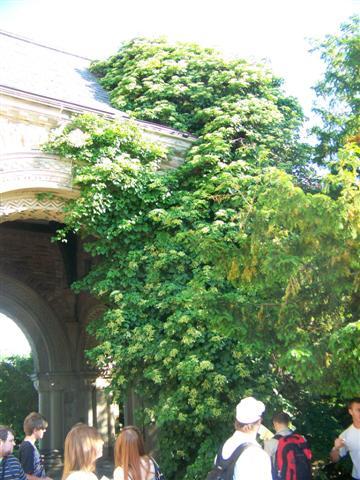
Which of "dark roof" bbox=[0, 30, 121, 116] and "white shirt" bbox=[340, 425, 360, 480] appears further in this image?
"dark roof" bbox=[0, 30, 121, 116]

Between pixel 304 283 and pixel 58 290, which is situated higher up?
pixel 58 290

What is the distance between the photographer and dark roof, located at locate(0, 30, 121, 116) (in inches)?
344

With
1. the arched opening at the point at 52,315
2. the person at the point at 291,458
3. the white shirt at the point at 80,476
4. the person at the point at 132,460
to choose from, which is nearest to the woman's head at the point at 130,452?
the person at the point at 132,460

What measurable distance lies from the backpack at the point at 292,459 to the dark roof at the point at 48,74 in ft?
17.4

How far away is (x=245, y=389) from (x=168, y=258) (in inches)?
77.0

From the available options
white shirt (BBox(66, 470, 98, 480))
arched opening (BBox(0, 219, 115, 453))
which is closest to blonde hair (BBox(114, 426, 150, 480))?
white shirt (BBox(66, 470, 98, 480))

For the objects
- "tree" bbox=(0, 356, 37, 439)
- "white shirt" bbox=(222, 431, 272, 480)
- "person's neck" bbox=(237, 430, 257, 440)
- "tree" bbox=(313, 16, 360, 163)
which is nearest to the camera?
"white shirt" bbox=(222, 431, 272, 480)

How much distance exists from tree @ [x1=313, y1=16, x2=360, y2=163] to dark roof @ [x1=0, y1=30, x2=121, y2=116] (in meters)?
3.00

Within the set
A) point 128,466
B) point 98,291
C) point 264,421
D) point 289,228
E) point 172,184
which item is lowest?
point 128,466

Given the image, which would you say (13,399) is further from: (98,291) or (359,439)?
(359,439)

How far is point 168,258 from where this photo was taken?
26.2 feet

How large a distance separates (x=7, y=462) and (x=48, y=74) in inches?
289

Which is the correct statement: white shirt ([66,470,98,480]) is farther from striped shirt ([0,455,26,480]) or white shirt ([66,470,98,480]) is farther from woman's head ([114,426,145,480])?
striped shirt ([0,455,26,480])

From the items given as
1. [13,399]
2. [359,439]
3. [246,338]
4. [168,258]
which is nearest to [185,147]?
[168,258]
